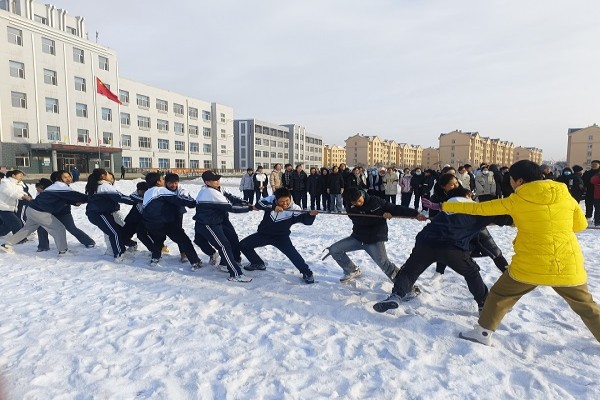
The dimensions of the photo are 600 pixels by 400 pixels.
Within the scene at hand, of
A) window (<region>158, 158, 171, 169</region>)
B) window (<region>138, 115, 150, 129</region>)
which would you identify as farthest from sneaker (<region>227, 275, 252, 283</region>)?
window (<region>158, 158, 171, 169</region>)

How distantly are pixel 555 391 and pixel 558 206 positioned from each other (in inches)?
54.7

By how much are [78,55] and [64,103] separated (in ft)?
17.2

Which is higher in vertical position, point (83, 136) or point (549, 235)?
point (83, 136)

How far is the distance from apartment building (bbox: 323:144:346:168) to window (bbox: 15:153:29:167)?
7974 cm

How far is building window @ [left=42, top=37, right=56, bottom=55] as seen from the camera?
31844 millimetres

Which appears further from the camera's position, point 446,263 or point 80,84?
point 80,84

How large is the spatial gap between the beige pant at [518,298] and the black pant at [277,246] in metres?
2.38

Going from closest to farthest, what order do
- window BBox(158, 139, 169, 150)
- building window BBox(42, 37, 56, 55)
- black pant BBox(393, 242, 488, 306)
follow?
black pant BBox(393, 242, 488, 306)
building window BBox(42, 37, 56, 55)
window BBox(158, 139, 169, 150)

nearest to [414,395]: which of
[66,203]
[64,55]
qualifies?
[66,203]

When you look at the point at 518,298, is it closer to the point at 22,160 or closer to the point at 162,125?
the point at 22,160

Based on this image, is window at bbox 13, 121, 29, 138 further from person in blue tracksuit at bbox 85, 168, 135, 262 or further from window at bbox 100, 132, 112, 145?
person in blue tracksuit at bbox 85, 168, 135, 262

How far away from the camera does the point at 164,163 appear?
153ft

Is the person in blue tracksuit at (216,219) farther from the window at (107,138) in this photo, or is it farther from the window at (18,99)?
the window at (107,138)

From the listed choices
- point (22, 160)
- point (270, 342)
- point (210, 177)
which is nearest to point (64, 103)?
point (22, 160)
